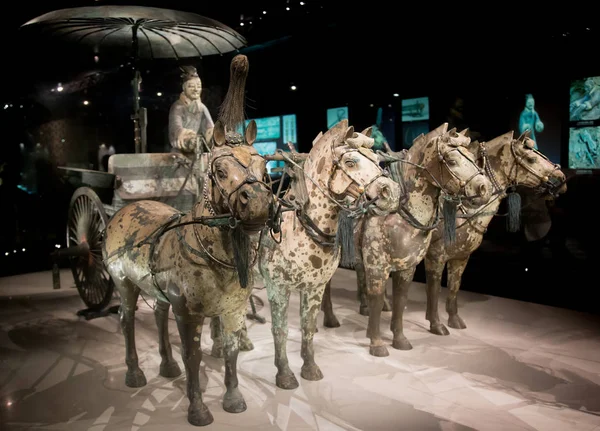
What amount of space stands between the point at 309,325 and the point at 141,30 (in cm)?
356

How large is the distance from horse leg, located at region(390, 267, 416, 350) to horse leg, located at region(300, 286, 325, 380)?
1078 millimetres

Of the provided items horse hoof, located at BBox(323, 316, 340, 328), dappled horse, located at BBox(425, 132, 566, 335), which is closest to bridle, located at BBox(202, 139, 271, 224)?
dappled horse, located at BBox(425, 132, 566, 335)

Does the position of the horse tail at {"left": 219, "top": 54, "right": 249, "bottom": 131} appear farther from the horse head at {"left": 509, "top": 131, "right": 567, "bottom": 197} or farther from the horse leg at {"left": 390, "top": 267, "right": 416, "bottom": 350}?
the horse head at {"left": 509, "top": 131, "right": 567, "bottom": 197}

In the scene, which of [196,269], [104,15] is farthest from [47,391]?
[104,15]

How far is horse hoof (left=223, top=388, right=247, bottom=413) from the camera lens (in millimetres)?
3635

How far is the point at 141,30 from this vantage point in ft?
17.7

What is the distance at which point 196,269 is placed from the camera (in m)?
3.14

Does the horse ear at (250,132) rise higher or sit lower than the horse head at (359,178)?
higher

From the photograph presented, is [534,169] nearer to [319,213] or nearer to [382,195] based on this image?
[382,195]

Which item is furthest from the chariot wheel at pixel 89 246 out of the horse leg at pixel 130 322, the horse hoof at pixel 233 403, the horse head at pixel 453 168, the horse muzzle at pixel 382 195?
the horse head at pixel 453 168

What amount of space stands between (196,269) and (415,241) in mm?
2335

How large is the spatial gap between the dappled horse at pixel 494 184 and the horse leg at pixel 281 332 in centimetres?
203

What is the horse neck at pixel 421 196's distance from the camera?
15.6 feet

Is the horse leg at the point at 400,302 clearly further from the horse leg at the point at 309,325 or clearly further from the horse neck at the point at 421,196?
the horse leg at the point at 309,325
